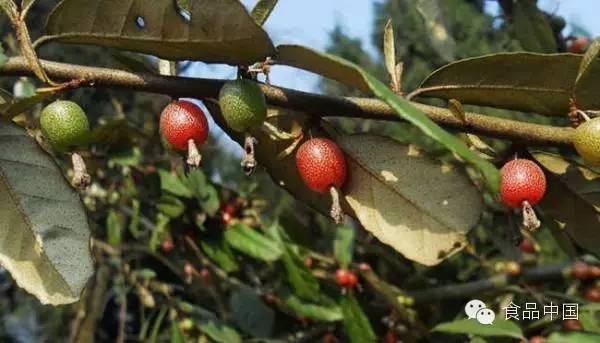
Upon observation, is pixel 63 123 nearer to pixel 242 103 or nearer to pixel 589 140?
pixel 242 103

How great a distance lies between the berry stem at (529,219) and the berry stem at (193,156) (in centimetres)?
38

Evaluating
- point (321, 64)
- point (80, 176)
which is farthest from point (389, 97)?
point (80, 176)

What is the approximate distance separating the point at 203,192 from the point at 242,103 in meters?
1.14

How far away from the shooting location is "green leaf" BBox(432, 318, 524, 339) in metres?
1.45

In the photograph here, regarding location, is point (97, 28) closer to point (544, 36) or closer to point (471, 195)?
point (471, 195)

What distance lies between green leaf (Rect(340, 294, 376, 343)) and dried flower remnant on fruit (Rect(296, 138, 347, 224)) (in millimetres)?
823

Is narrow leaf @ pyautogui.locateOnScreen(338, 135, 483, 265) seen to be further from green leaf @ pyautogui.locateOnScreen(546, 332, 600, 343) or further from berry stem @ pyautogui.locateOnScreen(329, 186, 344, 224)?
green leaf @ pyautogui.locateOnScreen(546, 332, 600, 343)

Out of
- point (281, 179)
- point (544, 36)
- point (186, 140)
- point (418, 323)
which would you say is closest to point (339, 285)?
point (418, 323)

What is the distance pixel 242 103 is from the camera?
779 mm

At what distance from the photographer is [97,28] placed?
82 centimetres

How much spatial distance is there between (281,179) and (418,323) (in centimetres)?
99

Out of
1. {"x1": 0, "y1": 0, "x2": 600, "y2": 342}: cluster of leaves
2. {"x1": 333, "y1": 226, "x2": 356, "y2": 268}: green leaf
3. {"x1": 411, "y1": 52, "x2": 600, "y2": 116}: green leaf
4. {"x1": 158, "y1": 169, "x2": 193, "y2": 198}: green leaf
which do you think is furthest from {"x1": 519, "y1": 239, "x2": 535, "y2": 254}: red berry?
{"x1": 411, "y1": 52, "x2": 600, "y2": 116}: green leaf

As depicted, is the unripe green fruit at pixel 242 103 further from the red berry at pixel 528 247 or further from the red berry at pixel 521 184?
the red berry at pixel 528 247

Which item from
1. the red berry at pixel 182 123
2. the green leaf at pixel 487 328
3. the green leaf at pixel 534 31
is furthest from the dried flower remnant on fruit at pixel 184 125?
the green leaf at pixel 534 31
